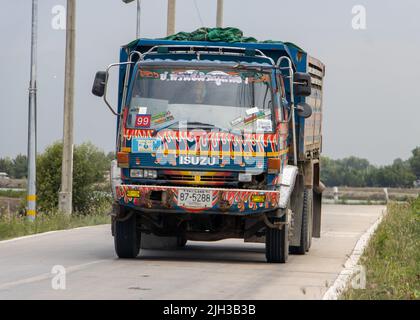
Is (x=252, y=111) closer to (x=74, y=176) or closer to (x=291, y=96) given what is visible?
(x=291, y=96)

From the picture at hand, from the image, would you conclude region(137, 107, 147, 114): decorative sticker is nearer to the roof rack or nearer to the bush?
the roof rack

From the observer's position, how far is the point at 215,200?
16.7 metres

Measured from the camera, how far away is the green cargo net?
712 inches

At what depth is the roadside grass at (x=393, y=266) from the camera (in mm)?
13086

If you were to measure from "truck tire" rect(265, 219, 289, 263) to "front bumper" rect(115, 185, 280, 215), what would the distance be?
2.56 ft

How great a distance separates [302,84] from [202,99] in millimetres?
1563

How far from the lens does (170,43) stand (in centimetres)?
1780

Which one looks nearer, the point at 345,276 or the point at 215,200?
the point at 345,276

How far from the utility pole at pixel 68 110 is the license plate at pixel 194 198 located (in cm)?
1707

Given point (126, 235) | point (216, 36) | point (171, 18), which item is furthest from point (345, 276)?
A: point (171, 18)

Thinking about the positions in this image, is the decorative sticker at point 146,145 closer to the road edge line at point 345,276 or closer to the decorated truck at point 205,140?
the decorated truck at point 205,140

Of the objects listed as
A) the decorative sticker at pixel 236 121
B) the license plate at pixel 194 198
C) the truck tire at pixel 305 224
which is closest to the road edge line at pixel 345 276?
the truck tire at pixel 305 224

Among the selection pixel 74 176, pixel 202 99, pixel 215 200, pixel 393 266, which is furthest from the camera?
pixel 74 176
